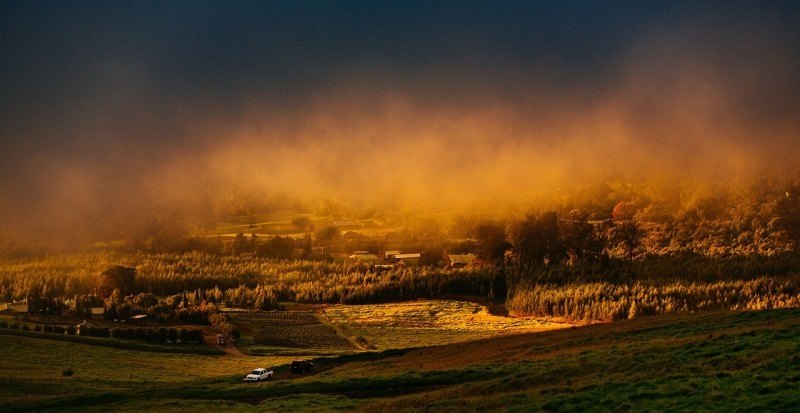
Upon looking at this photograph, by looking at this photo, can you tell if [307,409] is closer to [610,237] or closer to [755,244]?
[755,244]

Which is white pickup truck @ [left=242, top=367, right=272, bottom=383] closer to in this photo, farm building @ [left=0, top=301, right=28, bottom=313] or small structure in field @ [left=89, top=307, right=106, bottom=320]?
small structure in field @ [left=89, top=307, right=106, bottom=320]

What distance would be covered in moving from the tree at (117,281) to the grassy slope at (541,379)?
94541mm

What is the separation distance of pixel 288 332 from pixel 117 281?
249 ft

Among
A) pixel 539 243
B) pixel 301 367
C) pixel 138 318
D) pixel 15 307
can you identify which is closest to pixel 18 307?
pixel 15 307

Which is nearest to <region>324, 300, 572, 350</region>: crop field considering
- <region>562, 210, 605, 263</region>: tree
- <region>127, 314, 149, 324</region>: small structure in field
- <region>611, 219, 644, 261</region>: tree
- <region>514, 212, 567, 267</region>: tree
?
<region>514, 212, 567, 267</region>: tree

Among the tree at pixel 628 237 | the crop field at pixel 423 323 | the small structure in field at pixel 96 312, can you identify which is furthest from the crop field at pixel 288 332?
the tree at pixel 628 237

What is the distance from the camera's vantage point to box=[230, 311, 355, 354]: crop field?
107725 mm

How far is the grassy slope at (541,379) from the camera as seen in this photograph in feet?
119

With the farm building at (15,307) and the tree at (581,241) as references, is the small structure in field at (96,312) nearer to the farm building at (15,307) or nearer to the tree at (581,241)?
the farm building at (15,307)

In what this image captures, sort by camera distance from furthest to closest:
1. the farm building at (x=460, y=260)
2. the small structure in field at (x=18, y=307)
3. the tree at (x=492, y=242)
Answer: the farm building at (x=460, y=260), the tree at (x=492, y=242), the small structure in field at (x=18, y=307)

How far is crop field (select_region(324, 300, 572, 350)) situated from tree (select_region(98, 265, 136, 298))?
5849cm

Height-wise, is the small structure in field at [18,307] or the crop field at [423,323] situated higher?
the small structure in field at [18,307]

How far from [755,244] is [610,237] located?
3370cm

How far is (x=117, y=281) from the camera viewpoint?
17788 centimetres
